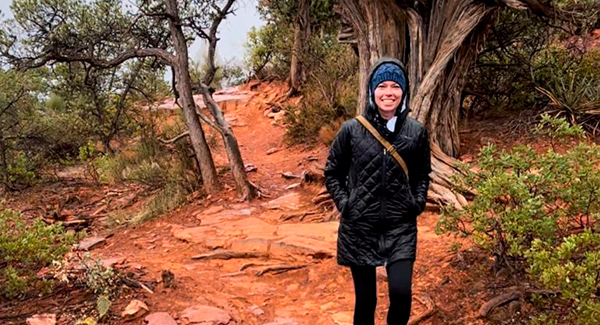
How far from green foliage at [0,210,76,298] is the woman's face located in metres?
2.76

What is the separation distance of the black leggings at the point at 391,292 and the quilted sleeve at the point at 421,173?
0.37 m

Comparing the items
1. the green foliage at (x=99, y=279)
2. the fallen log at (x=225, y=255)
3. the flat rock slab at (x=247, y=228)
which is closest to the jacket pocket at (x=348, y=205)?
the green foliage at (x=99, y=279)

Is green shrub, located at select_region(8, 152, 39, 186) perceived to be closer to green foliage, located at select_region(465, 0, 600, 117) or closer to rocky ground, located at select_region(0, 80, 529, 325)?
rocky ground, located at select_region(0, 80, 529, 325)

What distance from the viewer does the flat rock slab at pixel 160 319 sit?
10.8 feet

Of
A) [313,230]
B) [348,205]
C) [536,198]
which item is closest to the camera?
[348,205]

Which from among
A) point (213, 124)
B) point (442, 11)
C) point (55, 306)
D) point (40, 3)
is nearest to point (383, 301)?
point (55, 306)

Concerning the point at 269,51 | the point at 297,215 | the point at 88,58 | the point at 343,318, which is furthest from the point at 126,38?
the point at 269,51

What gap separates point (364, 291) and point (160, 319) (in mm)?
Result: 1573

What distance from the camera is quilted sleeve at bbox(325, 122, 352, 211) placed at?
267 centimetres

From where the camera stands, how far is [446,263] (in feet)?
13.4

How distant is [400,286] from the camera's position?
8.22 ft

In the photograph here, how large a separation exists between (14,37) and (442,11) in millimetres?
6853

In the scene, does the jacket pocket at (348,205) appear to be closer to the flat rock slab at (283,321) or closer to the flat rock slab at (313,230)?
the flat rock slab at (283,321)

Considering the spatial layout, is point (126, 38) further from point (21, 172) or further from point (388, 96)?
point (388, 96)
